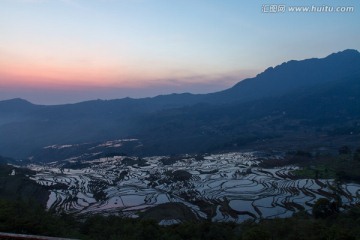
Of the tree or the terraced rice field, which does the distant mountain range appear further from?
the tree

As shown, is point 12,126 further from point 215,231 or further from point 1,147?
point 215,231

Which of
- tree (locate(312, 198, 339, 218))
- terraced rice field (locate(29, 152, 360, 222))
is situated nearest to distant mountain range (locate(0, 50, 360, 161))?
terraced rice field (locate(29, 152, 360, 222))

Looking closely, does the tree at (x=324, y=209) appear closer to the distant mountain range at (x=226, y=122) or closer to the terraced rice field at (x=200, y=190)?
the terraced rice field at (x=200, y=190)

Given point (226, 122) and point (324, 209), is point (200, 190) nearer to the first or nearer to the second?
point (324, 209)

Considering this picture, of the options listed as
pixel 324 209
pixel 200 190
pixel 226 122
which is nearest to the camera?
pixel 324 209

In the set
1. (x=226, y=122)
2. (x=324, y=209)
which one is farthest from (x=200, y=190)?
(x=226, y=122)

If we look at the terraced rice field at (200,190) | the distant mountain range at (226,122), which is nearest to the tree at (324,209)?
the terraced rice field at (200,190)
